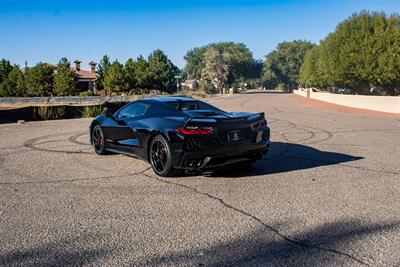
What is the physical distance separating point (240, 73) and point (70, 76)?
74.5m

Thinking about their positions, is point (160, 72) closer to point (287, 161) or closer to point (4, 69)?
point (4, 69)

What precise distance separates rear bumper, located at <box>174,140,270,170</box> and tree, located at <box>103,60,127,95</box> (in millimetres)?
47268

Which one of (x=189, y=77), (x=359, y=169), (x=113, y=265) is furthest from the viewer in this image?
(x=189, y=77)

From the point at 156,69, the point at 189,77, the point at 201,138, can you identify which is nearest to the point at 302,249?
the point at 201,138

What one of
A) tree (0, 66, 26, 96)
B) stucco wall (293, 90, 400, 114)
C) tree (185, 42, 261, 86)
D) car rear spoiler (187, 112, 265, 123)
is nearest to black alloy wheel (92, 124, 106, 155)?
car rear spoiler (187, 112, 265, 123)

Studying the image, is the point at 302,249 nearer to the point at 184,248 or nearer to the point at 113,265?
the point at 184,248

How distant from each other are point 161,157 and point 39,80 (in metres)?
48.7

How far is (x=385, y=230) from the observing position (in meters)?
4.17

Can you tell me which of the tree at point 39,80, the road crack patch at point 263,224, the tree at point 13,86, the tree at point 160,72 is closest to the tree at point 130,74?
the tree at point 160,72

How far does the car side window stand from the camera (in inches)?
291

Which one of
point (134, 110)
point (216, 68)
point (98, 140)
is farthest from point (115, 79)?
point (216, 68)

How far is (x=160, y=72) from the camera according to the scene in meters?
66.9

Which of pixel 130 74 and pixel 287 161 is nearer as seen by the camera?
pixel 287 161

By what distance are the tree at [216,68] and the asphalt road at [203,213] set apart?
96193 mm
